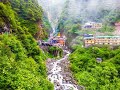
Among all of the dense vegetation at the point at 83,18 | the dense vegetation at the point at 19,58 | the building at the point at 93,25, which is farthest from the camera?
the building at the point at 93,25

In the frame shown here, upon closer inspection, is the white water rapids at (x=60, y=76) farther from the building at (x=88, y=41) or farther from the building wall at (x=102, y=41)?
the building wall at (x=102, y=41)

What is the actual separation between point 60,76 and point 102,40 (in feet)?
43.2

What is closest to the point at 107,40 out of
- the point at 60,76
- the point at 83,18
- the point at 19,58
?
the point at 60,76

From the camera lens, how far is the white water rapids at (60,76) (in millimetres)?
38250

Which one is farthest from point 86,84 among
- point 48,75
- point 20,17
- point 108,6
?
point 108,6

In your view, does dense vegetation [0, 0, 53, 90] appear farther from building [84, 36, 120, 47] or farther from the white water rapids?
building [84, 36, 120, 47]

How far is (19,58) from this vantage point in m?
35.9

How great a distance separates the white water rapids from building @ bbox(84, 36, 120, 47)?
6.62 meters

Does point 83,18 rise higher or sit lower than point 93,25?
higher

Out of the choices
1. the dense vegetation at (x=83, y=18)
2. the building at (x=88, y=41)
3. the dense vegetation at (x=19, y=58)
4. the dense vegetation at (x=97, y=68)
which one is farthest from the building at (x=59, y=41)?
the dense vegetation at (x=97, y=68)

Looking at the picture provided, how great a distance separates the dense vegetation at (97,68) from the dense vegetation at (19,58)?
5.52m

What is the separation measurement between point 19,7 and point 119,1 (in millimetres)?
21981

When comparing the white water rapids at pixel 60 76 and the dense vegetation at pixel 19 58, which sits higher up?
the dense vegetation at pixel 19 58

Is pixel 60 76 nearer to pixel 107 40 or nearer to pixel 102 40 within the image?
pixel 102 40
